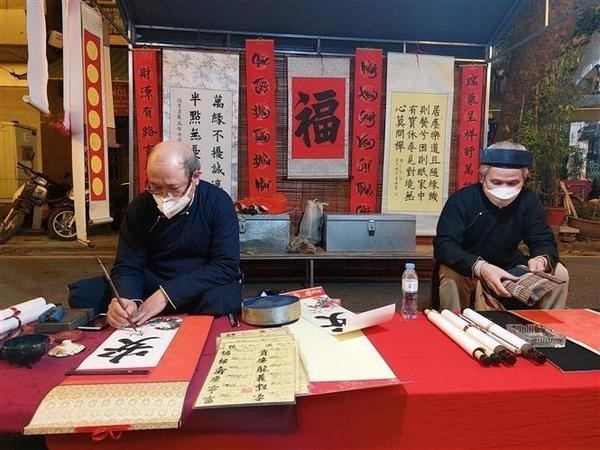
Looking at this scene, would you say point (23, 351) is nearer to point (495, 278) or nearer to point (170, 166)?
point (170, 166)

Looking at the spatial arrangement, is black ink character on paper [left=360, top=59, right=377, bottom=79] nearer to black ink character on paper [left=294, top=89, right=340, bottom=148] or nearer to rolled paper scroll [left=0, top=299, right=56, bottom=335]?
black ink character on paper [left=294, top=89, right=340, bottom=148]

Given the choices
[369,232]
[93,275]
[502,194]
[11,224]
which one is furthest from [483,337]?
[11,224]

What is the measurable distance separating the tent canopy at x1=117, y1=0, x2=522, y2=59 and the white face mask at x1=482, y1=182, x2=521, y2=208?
7.49 feet

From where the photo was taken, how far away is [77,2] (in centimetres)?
279

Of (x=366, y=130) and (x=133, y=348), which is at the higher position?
(x=366, y=130)

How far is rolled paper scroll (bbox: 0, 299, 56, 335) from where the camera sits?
4.56 ft

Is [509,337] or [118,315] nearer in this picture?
[509,337]

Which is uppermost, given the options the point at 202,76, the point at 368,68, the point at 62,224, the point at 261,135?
the point at 368,68

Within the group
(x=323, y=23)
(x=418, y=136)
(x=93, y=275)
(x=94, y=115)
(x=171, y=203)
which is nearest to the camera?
(x=171, y=203)

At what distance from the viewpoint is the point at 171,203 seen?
196cm

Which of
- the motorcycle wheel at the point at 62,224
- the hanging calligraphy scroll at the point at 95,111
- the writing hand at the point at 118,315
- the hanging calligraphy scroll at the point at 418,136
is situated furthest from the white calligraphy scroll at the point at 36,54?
the motorcycle wheel at the point at 62,224

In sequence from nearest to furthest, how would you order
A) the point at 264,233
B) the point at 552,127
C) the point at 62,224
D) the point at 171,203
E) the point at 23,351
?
the point at 23,351 → the point at 171,203 → the point at 264,233 → the point at 62,224 → the point at 552,127

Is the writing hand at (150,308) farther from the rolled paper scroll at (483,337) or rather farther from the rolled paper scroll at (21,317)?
the rolled paper scroll at (483,337)

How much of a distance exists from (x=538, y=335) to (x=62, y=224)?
7.37m
